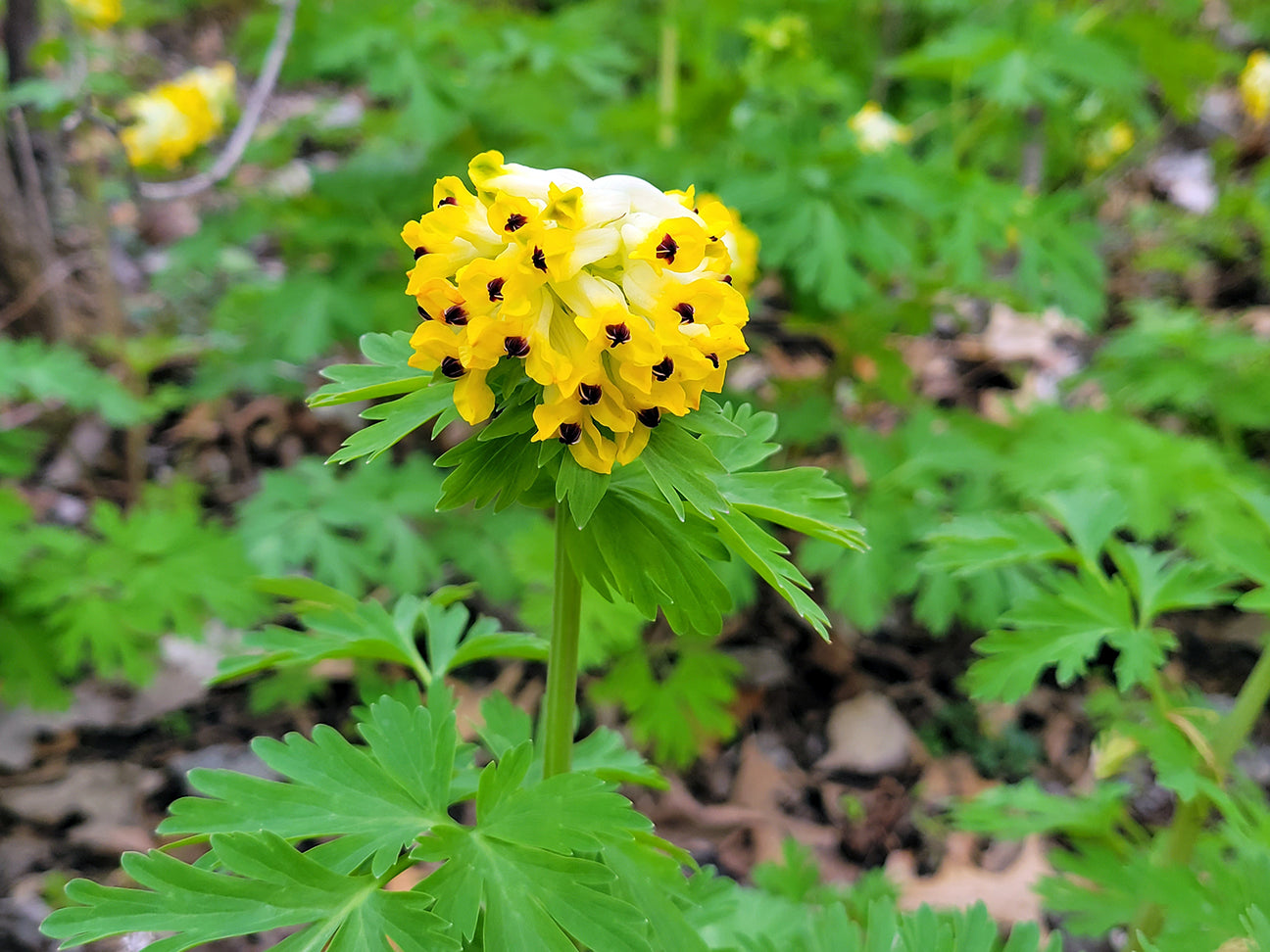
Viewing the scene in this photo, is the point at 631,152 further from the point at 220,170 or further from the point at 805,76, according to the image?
the point at 220,170

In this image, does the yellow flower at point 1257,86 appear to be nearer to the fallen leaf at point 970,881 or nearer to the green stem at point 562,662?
the fallen leaf at point 970,881

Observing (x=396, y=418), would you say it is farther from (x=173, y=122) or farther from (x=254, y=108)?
(x=173, y=122)

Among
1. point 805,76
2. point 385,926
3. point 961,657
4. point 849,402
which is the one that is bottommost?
point 961,657

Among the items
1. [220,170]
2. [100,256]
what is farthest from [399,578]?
[100,256]

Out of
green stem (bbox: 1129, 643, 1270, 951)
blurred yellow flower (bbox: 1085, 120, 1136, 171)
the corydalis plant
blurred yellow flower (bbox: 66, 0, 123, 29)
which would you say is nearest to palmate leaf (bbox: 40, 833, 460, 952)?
the corydalis plant

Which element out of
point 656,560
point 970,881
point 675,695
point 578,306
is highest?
point 578,306

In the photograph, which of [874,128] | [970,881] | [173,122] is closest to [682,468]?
[970,881]
